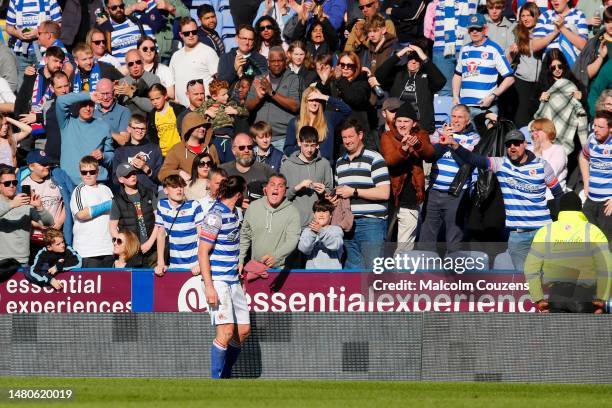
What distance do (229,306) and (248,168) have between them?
3.33 meters

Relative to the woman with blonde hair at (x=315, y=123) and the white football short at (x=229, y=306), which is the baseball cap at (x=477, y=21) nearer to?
the woman with blonde hair at (x=315, y=123)

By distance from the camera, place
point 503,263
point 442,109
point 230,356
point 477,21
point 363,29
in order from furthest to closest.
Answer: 1. point 442,109
2. point 363,29
3. point 477,21
4. point 503,263
5. point 230,356

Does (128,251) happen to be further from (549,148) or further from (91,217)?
(549,148)

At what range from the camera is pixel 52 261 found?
50.2 ft

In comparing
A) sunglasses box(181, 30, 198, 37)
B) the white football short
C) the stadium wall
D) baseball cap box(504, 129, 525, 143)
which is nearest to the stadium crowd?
baseball cap box(504, 129, 525, 143)

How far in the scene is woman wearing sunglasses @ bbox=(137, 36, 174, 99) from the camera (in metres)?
18.8

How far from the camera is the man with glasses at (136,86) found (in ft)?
59.8

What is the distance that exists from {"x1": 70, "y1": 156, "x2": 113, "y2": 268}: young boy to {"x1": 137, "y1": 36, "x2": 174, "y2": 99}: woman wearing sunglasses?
2677 millimetres

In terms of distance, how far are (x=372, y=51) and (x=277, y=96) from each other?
169cm

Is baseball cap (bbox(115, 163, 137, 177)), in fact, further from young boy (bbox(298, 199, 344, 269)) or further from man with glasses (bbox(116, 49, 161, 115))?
young boy (bbox(298, 199, 344, 269))

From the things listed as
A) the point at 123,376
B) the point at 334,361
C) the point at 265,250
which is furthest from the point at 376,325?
the point at 123,376

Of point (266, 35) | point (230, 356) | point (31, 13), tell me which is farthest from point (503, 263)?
point (31, 13)

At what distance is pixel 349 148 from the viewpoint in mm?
15945

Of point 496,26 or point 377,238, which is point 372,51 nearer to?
point 496,26
